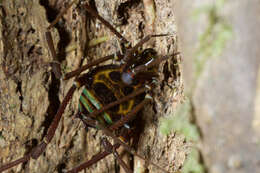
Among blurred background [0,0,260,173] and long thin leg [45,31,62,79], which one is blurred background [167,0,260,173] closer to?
blurred background [0,0,260,173]

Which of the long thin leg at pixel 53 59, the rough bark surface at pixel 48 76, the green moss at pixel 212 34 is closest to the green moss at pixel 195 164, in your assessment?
the green moss at pixel 212 34

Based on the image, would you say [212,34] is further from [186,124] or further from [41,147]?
[41,147]

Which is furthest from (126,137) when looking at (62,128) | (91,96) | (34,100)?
(34,100)

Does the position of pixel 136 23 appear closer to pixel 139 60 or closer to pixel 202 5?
pixel 139 60

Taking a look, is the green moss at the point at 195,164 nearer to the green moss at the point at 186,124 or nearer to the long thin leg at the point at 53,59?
the green moss at the point at 186,124

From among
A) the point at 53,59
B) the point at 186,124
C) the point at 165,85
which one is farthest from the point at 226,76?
the point at 53,59
